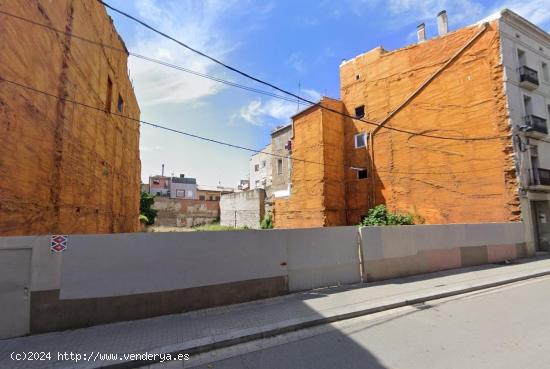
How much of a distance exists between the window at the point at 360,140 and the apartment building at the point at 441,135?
75 mm

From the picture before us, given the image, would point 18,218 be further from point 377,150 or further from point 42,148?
point 377,150

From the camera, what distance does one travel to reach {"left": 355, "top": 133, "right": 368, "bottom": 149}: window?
73.2 ft

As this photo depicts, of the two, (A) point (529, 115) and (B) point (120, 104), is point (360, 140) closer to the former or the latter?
(A) point (529, 115)

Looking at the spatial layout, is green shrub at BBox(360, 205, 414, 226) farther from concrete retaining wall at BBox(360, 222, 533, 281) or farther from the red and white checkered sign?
the red and white checkered sign

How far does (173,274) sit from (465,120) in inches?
685

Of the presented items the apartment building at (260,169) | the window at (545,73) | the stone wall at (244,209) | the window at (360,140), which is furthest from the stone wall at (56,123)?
the apartment building at (260,169)

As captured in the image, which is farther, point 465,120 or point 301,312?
point 465,120

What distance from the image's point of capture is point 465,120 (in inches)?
665

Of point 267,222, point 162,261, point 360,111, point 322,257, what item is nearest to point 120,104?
point 162,261

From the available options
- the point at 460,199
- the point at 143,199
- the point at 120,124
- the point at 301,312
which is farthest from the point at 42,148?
the point at 143,199

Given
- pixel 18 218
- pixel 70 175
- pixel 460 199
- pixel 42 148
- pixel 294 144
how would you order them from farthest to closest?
pixel 294 144 → pixel 460 199 → pixel 70 175 → pixel 42 148 → pixel 18 218

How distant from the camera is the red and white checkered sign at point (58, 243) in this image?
5164 mm

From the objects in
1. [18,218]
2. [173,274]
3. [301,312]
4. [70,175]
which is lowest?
[301,312]

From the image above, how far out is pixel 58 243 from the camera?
521 cm
